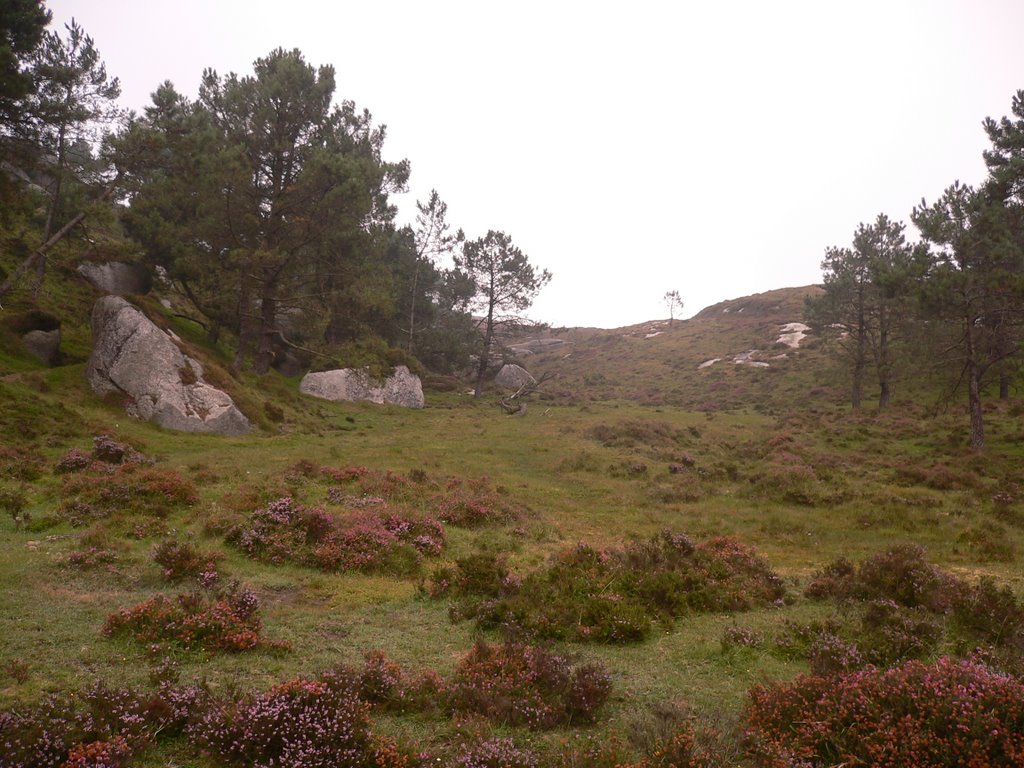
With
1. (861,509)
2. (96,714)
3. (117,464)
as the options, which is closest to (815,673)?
(96,714)

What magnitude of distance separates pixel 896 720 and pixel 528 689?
396cm

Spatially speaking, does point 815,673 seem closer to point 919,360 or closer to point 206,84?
point 919,360

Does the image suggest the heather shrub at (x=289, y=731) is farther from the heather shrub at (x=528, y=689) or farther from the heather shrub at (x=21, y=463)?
the heather shrub at (x=21, y=463)

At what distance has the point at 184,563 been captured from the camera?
35.8 ft

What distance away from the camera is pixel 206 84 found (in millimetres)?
36062

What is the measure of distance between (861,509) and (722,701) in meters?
15.3

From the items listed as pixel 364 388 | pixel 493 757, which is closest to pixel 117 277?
pixel 364 388

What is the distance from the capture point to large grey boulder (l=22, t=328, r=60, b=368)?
27438 mm

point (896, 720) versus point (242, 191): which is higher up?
point (242, 191)

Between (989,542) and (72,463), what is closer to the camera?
(989,542)

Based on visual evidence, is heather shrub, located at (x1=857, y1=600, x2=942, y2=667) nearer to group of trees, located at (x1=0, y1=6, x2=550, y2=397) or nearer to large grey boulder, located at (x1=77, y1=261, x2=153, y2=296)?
group of trees, located at (x1=0, y1=6, x2=550, y2=397)

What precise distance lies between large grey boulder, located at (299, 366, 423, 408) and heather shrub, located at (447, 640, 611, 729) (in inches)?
1220

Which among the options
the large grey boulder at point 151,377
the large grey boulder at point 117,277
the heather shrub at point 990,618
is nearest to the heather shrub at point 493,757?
the heather shrub at point 990,618

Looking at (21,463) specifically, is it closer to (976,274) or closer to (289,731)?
(289,731)
